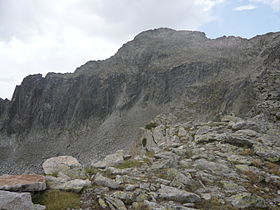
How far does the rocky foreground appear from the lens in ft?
28.8

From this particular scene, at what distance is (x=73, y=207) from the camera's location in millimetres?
7922

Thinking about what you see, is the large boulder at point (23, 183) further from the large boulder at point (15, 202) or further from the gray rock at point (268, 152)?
the gray rock at point (268, 152)

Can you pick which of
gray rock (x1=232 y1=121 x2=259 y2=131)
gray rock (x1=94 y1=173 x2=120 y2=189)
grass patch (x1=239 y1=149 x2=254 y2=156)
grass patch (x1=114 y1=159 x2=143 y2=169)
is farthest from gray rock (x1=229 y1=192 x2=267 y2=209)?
gray rock (x1=232 y1=121 x2=259 y2=131)

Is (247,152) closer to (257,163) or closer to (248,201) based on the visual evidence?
(257,163)

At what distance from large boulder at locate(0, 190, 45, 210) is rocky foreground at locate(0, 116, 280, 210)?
0.43 m

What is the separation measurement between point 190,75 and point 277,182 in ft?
369

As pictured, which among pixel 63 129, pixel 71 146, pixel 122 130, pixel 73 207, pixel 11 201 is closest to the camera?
pixel 11 201

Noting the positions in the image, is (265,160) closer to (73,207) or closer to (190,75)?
(73,207)

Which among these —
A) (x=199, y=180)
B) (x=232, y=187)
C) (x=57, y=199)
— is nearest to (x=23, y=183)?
(x=57, y=199)

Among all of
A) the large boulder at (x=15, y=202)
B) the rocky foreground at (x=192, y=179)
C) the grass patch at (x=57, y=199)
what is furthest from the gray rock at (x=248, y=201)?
the large boulder at (x=15, y=202)

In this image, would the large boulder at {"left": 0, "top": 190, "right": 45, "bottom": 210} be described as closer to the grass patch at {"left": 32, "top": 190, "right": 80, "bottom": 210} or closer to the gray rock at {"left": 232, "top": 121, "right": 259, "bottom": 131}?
the grass patch at {"left": 32, "top": 190, "right": 80, "bottom": 210}

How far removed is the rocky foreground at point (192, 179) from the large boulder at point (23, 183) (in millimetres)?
618

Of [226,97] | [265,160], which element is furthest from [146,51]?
[265,160]

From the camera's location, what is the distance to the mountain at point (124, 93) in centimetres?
9950
